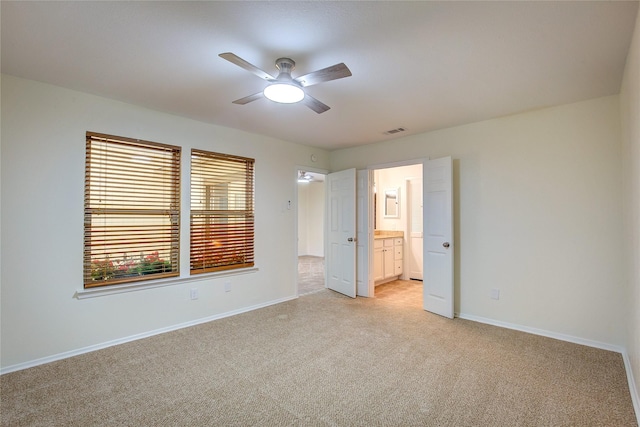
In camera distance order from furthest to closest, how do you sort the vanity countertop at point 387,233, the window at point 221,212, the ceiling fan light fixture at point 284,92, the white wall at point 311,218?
the white wall at point 311,218
the vanity countertop at point 387,233
the window at point 221,212
the ceiling fan light fixture at point 284,92

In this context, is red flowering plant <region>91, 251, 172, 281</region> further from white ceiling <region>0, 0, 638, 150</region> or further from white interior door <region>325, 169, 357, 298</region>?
white interior door <region>325, 169, 357, 298</region>

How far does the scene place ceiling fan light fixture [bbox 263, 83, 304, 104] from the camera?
2.14 metres

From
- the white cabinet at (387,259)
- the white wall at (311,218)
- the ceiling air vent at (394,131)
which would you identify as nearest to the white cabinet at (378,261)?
the white cabinet at (387,259)

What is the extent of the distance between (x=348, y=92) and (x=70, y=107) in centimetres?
257

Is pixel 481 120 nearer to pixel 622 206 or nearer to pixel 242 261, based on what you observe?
pixel 622 206

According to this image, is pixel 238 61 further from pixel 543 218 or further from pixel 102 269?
pixel 543 218

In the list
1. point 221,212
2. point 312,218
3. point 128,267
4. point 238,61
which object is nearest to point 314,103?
point 238,61

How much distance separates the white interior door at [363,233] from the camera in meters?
4.66

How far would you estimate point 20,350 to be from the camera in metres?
2.48

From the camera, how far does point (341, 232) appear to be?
4.90 metres

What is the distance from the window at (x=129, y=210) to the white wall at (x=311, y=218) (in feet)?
20.0

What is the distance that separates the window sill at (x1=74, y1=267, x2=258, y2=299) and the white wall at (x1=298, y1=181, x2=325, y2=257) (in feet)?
17.7

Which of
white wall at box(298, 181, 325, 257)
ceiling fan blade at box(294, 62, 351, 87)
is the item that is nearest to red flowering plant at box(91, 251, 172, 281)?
ceiling fan blade at box(294, 62, 351, 87)

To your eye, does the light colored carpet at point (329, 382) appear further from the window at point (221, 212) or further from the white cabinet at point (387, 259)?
the white cabinet at point (387, 259)
